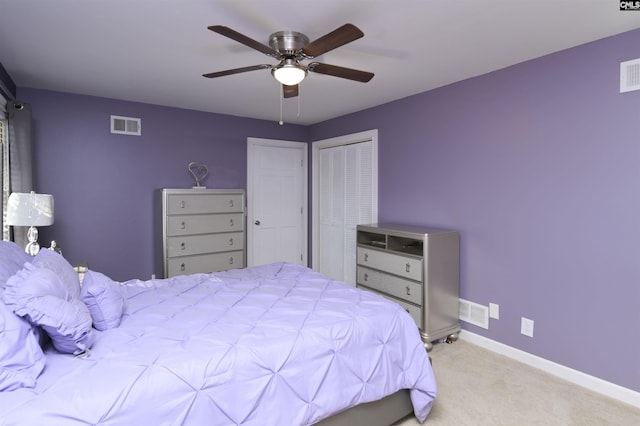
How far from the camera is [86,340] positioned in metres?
1.51

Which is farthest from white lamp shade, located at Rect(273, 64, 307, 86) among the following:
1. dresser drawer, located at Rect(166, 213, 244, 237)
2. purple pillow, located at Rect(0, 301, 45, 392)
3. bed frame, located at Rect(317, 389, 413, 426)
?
dresser drawer, located at Rect(166, 213, 244, 237)

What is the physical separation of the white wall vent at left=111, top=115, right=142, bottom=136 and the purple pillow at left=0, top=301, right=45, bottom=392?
309 centimetres

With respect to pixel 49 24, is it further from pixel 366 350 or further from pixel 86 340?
pixel 366 350

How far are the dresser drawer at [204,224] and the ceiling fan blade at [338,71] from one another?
244 cm

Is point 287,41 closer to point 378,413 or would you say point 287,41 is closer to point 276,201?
point 378,413

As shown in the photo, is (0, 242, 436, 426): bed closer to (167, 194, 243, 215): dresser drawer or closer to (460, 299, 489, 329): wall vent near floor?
(460, 299, 489, 329): wall vent near floor

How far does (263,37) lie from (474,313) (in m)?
2.85

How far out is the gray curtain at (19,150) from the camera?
309 cm

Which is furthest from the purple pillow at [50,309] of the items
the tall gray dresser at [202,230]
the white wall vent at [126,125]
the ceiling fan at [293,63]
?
the white wall vent at [126,125]

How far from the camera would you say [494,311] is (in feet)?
10.0

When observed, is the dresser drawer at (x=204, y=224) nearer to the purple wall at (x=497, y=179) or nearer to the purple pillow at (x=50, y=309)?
the purple wall at (x=497, y=179)

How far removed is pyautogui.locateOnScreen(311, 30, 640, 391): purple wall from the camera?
2334mm

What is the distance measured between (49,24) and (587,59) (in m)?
3.53

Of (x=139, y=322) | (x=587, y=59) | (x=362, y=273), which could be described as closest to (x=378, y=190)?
(x=362, y=273)
